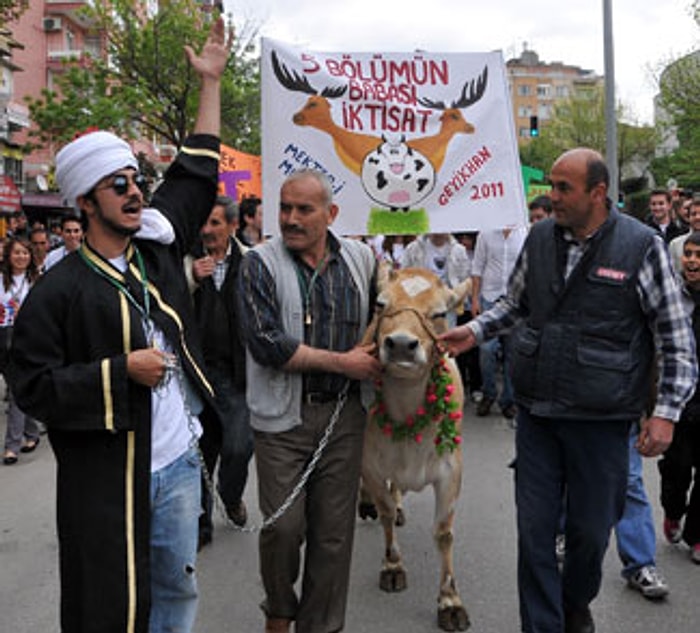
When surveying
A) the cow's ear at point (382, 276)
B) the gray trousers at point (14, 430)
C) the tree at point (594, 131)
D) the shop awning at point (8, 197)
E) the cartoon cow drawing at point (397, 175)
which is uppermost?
the tree at point (594, 131)

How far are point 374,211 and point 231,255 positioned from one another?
97cm

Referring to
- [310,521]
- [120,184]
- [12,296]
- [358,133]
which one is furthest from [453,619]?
[12,296]

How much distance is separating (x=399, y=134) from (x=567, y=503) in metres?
2.85

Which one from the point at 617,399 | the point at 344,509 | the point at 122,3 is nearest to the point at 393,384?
the point at 344,509

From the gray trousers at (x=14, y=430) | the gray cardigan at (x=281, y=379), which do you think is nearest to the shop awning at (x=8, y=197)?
the gray trousers at (x=14, y=430)

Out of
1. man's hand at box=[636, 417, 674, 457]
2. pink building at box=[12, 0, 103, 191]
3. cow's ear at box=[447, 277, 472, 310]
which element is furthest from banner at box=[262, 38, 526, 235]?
pink building at box=[12, 0, 103, 191]

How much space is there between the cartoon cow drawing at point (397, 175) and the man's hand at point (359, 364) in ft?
6.76

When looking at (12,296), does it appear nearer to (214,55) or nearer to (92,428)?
(214,55)

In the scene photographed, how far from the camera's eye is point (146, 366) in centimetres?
249

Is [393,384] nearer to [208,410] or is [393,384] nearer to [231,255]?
[208,410]

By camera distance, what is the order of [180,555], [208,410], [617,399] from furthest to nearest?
[617,399]
[208,410]
[180,555]

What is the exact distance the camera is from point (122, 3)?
28.7 meters

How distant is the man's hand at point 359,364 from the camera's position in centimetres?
336

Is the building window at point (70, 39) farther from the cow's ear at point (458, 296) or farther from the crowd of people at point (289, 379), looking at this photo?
the cow's ear at point (458, 296)
